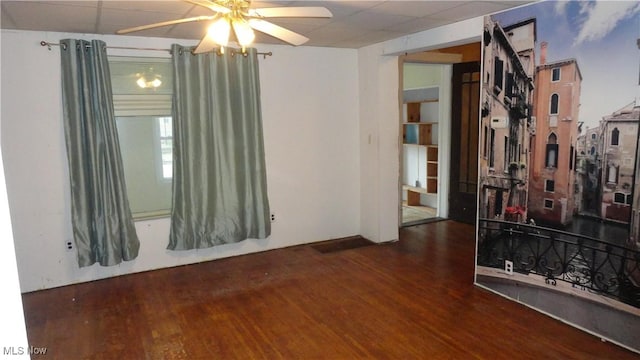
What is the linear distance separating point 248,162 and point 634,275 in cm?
343

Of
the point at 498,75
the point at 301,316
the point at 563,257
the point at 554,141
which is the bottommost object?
the point at 301,316

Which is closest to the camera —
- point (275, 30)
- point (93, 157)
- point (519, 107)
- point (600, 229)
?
point (275, 30)

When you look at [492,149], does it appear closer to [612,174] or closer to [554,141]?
[554,141]

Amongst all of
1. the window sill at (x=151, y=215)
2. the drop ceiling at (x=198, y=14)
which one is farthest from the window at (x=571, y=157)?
the window sill at (x=151, y=215)

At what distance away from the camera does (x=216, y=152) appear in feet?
14.8

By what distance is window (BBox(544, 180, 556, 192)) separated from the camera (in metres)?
3.15

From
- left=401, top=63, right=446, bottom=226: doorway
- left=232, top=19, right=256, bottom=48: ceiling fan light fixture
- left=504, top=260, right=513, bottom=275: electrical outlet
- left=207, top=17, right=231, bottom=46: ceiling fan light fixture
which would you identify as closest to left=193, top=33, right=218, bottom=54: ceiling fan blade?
left=207, top=17, right=231, bottom=46: ceiling fan light fixture

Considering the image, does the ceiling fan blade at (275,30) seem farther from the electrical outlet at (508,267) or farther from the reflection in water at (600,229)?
the electrical outlet at (508,267)

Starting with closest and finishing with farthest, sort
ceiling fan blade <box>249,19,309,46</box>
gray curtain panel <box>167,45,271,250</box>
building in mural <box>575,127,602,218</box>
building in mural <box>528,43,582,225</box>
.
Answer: ceiling fan blade <box>249,19,309,46</box>, building in mural <box>575,127,602,218</box>, building in mural <box>528,43,582,225</box>, gray curtain panel <box>167,45,271,250</box>

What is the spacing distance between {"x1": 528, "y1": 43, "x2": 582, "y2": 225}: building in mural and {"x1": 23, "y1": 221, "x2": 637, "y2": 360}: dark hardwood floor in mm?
849

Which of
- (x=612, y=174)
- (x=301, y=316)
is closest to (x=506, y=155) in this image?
(x=612, y=174)

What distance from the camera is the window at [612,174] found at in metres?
2.75

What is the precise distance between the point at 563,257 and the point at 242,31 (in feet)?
8.68

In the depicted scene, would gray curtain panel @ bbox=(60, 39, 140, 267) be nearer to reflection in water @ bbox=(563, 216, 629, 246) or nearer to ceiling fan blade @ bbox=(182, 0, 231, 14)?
ceiling fan blade @ bbox=(182, 0, 231, 14)
